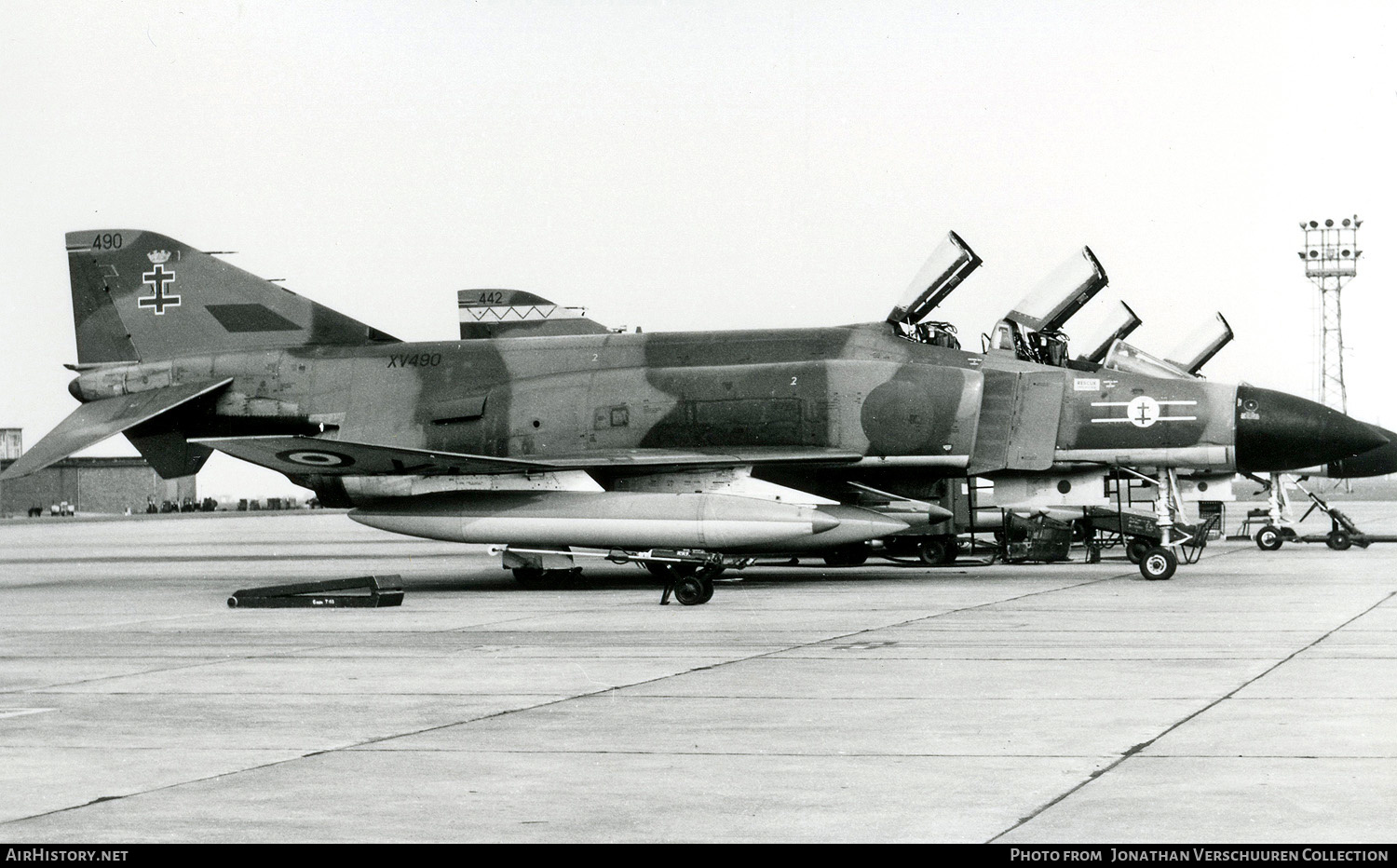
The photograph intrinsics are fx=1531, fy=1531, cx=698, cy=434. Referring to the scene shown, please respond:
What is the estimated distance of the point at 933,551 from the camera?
71.3 ft

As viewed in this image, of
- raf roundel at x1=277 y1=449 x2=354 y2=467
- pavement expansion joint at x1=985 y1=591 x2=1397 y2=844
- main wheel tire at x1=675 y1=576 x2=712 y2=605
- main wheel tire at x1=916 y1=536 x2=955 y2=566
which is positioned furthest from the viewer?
main wheel tire at x1=916 y1=536 x2=955 y2=566

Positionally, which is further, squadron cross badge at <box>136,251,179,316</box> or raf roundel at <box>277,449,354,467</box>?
squadron cross badge at <box>136,251,179,316</box>

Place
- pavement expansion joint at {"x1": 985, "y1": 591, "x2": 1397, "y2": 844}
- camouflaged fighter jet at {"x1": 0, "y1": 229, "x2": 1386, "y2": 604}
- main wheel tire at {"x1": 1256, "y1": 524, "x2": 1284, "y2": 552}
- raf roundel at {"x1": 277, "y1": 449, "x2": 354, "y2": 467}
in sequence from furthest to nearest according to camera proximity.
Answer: main wheel tire at {"x1": 1256, "y1": 524, "x2": 1284, "y2": 552}, camouflaged fighter jet at {"x1": 0, "y1": 229, "x2": 1386, "y2": 604}, raf roundel at {"x1": 277, "y1": 449, "x2": 354, "y2": 467}, pavement expansion joint at {"x1": 985, "y1": 591, "x2": 1397, "y2": 844}

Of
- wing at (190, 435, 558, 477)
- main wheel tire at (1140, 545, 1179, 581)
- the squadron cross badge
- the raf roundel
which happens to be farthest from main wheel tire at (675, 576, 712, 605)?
the squadron cross badge

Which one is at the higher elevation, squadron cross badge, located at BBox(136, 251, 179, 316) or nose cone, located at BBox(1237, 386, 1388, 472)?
squadron cross badge, located at BBox(136, 251, 179, 316)

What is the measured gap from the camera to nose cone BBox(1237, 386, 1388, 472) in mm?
17766

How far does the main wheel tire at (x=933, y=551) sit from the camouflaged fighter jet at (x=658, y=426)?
306 cm

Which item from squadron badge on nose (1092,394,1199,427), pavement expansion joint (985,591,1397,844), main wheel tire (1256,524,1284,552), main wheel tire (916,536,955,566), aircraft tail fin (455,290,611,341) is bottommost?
main wheel tire (1256,524,1284,552)

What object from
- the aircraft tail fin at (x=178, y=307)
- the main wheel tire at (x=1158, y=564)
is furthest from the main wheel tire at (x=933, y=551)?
the aircraft tail fin at (x=178, y=307)

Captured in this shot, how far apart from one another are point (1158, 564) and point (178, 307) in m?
12.9

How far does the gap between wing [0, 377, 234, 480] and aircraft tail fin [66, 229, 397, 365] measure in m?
0.73

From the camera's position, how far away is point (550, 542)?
1698 centimetres

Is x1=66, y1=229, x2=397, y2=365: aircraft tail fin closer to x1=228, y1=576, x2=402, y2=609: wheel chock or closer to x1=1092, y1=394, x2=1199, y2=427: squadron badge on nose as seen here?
x1=228, y1=576, x2=402, y2=609: wheel chock
